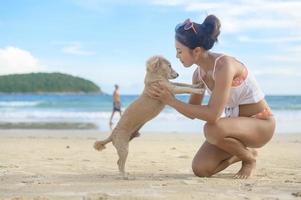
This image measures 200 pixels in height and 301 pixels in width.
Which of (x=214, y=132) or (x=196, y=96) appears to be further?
(x=196, y=96)

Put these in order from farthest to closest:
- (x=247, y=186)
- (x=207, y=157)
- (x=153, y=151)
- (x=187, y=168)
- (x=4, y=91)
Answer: (x=4, y=91), (x=153, y=151), (x=187, y=168), (x=207, y=157), (x=247, y=186)

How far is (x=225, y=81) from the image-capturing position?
4.48 metres

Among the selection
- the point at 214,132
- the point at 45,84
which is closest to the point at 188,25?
the point at 214,132

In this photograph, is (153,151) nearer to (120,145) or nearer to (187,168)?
(187,168)

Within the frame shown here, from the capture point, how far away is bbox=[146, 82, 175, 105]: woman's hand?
4668 mm

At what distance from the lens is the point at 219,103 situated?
4.50 m

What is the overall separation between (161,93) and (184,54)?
430 millimetres

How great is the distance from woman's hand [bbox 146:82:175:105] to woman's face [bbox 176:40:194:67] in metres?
0.32

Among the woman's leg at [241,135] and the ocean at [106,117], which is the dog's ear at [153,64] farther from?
the ocean at [106,117]

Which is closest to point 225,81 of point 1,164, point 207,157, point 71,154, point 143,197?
point 207,157

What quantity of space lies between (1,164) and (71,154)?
1.74m

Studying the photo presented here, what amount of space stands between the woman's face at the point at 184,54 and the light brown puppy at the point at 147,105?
0.14m

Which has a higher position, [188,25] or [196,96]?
[188,25]

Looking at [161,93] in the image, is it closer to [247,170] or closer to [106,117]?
[247,170]
